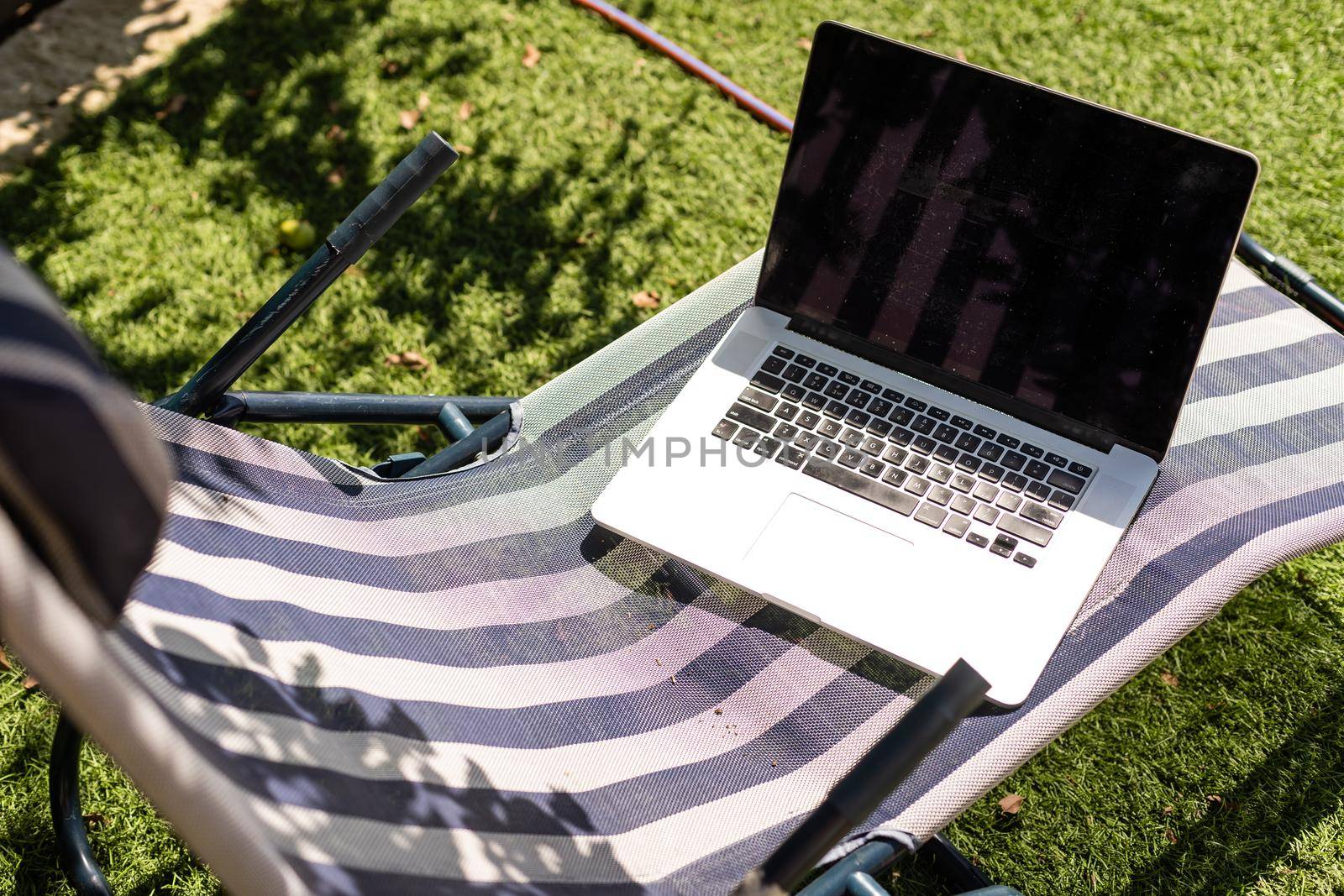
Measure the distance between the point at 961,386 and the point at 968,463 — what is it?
0.16 m

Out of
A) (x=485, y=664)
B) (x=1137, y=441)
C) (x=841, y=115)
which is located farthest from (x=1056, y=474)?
(x=485, y=664)

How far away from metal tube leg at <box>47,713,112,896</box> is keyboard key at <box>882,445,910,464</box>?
166 cm

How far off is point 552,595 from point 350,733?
0.46 m

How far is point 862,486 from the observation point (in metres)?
1.93

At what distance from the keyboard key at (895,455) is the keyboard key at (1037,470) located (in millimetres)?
221

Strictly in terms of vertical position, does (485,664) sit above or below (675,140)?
below

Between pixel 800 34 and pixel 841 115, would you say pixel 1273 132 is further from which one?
pixel 841 115

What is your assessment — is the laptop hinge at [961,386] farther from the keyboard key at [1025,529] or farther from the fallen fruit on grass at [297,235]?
the fallen fruit on grass at [297,235]

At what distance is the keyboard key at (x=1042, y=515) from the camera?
184 centimetres

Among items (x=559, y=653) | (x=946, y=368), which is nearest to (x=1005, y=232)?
(x=946, y=368)

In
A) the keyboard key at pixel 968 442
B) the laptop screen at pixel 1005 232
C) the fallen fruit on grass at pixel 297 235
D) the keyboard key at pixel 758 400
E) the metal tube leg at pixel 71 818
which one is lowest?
the metal tube leg at pixel 71 818

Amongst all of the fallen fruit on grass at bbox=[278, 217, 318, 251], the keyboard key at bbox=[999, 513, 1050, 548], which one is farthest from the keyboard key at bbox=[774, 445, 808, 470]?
the fallen fruit on grass at bbox=[278, 217, 318, 251]

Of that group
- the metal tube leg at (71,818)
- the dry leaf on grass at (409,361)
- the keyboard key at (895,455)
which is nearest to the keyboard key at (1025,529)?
the keyboard key at (895,455)

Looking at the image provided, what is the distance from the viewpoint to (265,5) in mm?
4586
